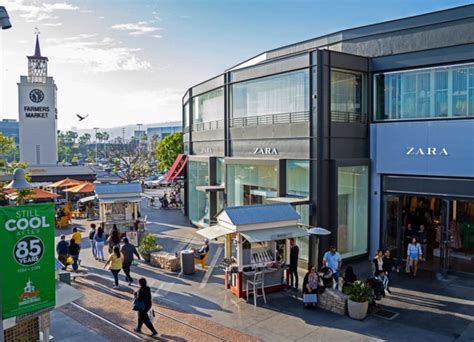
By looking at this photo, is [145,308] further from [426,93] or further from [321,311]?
[426,93]

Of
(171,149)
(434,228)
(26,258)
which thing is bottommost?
(434,228)

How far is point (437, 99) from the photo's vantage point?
17.7 meters

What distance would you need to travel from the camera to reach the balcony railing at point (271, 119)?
1884cm

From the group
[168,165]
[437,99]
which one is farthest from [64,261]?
[168,165]

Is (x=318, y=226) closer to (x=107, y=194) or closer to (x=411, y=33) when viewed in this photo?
(x=411, y=33)

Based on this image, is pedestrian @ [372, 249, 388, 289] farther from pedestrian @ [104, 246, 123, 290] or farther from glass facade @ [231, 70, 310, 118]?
pedestrian @ [104, 246, 123, 290]

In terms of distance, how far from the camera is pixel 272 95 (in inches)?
798

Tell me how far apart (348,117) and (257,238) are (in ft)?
25.4

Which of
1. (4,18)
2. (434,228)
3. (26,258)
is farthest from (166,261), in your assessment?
(4,18)

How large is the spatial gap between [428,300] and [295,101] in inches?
372

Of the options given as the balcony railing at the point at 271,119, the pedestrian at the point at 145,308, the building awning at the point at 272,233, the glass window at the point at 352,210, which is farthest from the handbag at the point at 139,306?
the balcony railing at the point at 271,119

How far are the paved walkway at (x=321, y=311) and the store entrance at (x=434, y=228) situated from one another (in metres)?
1.40

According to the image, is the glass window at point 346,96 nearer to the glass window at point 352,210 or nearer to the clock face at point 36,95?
the glass window at point 352,210

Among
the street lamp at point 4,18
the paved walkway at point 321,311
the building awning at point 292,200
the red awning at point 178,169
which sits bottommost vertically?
the paved walkway at point 321,311
